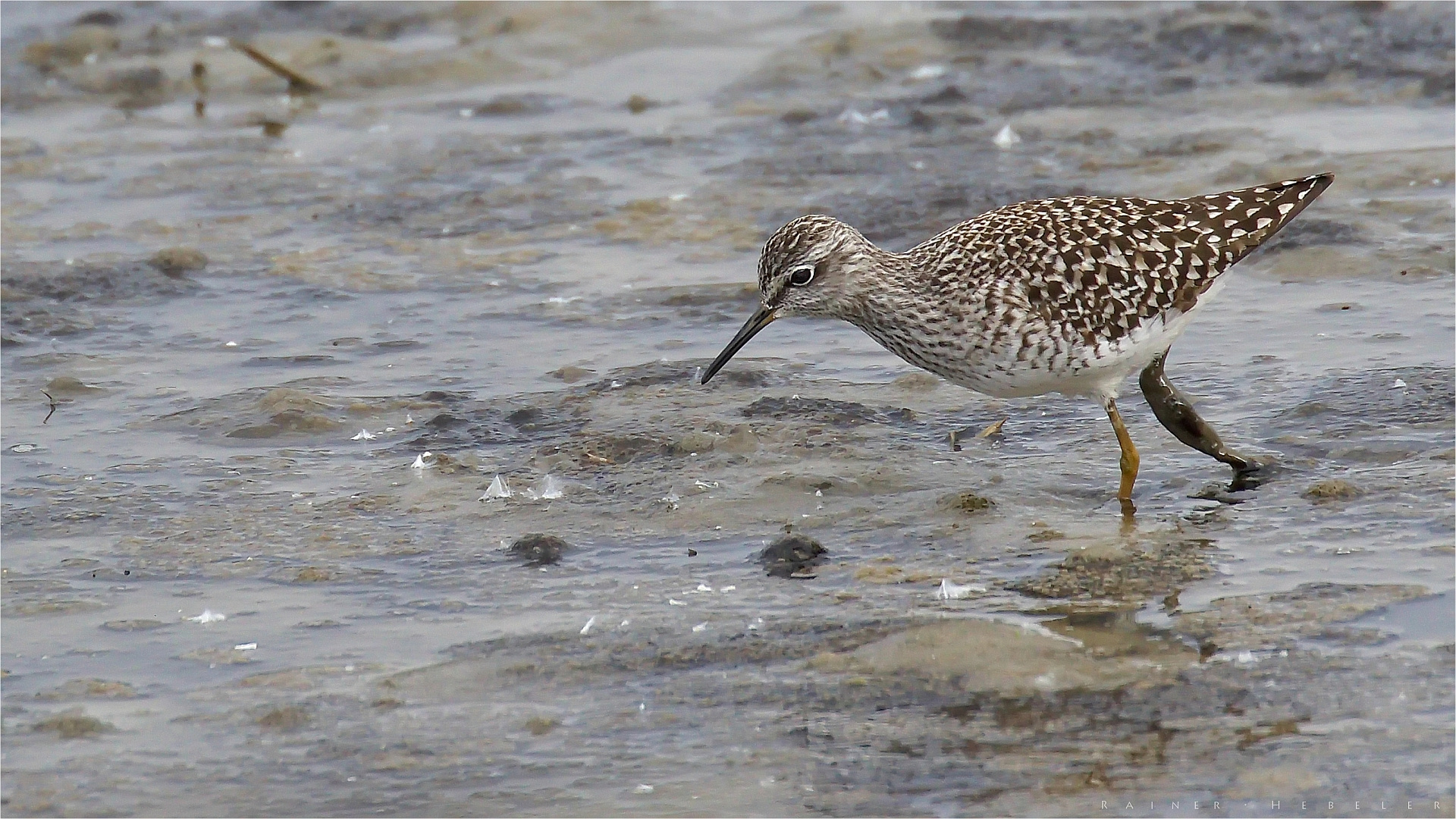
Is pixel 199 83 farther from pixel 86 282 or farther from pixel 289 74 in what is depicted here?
pixel 86 282

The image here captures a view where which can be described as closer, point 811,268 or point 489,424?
point 811,268

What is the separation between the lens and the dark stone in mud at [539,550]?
653cm

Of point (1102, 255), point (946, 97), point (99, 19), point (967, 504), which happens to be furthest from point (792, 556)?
point (99, 19)

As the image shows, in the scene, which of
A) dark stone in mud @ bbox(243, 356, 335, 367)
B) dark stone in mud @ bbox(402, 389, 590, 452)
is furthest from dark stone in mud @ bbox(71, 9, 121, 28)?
dark stone in mud @ bbox(402, 389, 590, 452)

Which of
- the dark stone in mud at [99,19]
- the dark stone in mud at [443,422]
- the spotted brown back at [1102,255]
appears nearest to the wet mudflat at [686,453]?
the dark stone in mud at [443,422]

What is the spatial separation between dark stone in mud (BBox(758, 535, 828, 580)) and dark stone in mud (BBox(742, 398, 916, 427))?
1461 mm

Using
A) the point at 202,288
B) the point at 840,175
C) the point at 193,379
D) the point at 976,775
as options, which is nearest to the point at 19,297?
the point at 202,288

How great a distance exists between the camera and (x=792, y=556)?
253 inches

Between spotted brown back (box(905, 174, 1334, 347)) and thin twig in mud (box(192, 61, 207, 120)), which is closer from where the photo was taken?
spotted brown back (box(905, 174, 1334, 347))

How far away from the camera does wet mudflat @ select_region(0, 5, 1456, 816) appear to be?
512 centimetres

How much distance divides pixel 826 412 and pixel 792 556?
1.67 metres

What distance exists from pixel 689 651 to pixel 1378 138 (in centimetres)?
719

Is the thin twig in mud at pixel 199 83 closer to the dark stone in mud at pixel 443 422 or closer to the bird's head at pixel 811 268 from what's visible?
the dark stone in mud at pixel 443 422

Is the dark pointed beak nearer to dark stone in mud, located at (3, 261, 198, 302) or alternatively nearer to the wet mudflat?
the wet mudflat
